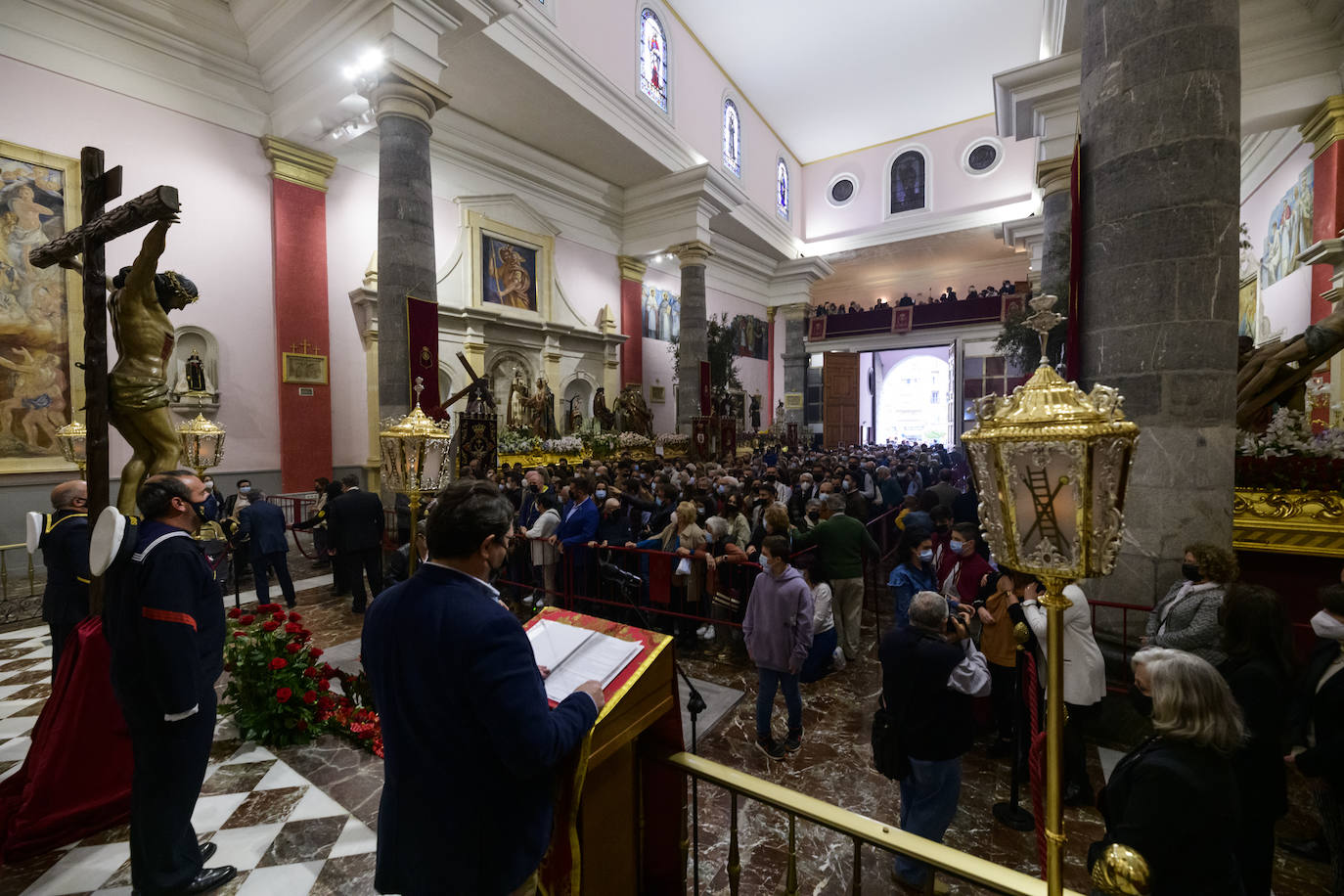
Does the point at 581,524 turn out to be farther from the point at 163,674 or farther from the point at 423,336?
the point at 423,336

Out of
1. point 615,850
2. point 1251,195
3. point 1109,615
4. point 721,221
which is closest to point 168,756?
point 615,850

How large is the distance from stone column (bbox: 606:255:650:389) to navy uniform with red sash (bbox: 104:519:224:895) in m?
15.5

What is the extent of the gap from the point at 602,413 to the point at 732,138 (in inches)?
457

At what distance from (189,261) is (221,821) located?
988 centimetres

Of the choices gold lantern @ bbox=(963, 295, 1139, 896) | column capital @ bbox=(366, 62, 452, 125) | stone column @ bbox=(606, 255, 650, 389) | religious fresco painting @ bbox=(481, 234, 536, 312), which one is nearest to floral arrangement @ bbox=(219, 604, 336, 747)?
gold lantern @ bbox=(963, 295, 1139, 896)

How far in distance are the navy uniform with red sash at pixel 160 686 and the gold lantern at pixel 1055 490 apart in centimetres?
293

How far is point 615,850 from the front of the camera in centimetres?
188

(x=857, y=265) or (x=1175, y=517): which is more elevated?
(x=857, y=265)

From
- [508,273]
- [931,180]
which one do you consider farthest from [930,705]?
[931,180]

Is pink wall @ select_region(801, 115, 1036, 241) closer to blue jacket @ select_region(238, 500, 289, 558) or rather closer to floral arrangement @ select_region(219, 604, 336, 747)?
blue jacket @ select_region(238, 500, 289, 558)

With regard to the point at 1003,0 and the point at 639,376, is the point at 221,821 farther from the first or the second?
the point at 1003,0

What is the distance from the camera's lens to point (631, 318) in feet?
60.0

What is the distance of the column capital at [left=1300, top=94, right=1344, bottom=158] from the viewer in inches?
324

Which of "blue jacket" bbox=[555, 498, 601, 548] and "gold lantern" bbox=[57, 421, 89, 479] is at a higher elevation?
"gold lantern" bbox=[57, 421, 89, 479]
